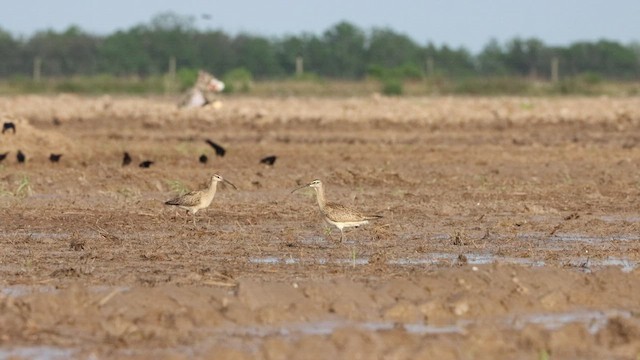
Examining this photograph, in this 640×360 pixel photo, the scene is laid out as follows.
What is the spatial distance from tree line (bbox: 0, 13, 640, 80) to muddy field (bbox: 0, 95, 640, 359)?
5379 cm

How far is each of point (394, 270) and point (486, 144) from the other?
16.8 meters

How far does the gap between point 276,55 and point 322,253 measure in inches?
2815

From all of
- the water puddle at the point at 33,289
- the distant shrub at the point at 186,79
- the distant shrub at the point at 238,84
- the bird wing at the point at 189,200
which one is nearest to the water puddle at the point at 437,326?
the water puddle at the point at 33,289

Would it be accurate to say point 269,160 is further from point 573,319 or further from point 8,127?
point 573,319

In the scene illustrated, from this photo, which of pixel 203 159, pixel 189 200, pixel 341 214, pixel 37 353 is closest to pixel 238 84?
pixel 203 159

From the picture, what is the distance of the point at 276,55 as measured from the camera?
83688 millimetres

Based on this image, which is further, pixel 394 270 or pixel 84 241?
pixel 84 241

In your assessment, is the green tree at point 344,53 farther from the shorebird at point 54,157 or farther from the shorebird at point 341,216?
the shorebird at point 341,216

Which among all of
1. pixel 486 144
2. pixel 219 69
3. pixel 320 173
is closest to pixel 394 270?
pixel 320 173

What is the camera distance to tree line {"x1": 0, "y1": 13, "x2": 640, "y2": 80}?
267 feet

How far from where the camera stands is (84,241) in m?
13.1

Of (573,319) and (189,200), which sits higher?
(573,319)

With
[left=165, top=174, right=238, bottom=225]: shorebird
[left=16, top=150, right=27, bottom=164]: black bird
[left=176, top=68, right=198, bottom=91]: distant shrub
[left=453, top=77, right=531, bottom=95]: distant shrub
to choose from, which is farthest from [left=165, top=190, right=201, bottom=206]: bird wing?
[left=176, top=68, right=198, bottom=91]: distant shrub

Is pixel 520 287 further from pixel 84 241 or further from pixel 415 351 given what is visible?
pixel 84 241
